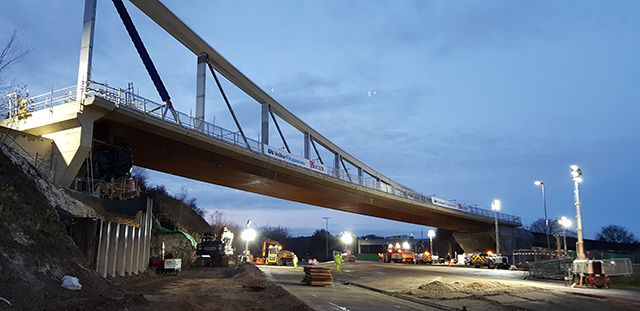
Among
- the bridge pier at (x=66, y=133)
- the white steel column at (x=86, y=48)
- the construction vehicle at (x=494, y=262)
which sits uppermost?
the white steel column at (x=86, y=48)

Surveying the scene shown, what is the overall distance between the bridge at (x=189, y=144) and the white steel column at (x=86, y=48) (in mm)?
74

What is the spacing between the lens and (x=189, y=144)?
4128cm

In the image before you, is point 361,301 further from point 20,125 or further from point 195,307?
point 20,125

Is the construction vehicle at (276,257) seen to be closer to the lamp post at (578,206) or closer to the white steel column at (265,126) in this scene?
the white steel column at (265,126)

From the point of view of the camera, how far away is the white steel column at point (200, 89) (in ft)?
142

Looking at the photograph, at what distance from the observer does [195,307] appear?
1459cm

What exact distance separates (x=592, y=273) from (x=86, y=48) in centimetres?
3474

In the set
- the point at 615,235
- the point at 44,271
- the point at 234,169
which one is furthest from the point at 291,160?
the point at 615,235

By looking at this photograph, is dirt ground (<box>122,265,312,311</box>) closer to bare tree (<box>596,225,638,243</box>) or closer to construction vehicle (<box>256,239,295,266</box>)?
construction vehicle (<box>256,239,295,266</box>)

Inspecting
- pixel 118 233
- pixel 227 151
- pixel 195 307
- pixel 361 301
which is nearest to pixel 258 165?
pixel 227 151

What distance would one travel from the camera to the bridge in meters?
30.0

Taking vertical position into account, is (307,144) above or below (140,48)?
below

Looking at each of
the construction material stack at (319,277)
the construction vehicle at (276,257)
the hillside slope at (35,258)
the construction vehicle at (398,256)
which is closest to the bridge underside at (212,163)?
the construction vehicle at (276,257)

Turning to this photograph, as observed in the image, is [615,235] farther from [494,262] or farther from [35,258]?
[35,258]
